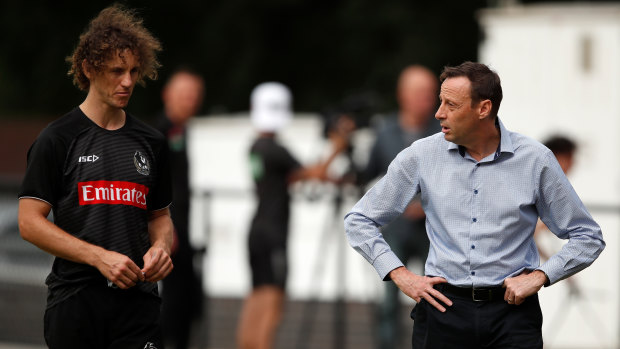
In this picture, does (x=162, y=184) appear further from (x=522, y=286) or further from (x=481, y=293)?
(x=522, y=286)

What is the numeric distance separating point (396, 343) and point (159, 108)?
17049 millimetres

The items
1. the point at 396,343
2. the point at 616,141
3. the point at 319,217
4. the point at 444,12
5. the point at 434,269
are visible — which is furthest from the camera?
the point at 444,12

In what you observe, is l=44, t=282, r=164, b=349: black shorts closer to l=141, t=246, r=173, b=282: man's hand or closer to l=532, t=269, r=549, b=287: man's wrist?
l=141, t=246, r=173, b=282: man's hand

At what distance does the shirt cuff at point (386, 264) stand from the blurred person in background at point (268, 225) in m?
3.49

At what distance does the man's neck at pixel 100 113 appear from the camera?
14.0ft

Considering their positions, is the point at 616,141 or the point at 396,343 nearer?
the point at 396,343

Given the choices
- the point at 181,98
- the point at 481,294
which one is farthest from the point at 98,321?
the point at 181,98

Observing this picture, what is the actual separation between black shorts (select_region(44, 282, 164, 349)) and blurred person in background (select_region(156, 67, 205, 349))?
3.01 meters

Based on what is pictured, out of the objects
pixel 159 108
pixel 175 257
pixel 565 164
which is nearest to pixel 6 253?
pixel 175 257

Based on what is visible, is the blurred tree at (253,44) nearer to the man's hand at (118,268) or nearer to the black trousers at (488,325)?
the black trousers at (488,325)

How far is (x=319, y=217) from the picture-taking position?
13.1 metres

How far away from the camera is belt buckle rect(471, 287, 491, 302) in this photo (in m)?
4.20

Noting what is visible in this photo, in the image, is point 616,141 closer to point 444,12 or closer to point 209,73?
point 444,12

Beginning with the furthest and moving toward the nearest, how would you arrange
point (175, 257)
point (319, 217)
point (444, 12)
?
point (444, 12), point (319, 217), point (175, 257)
